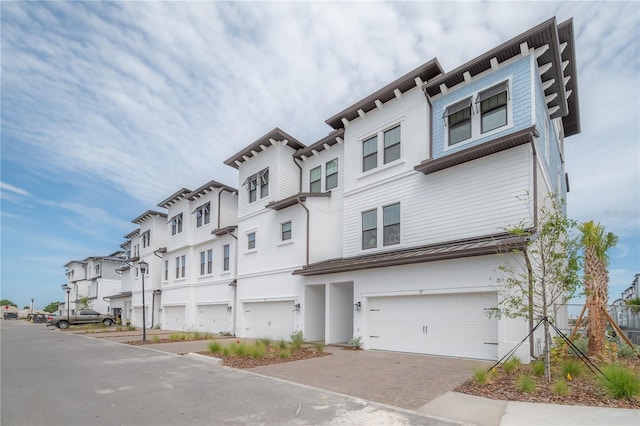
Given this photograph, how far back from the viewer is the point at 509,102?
12.9 m

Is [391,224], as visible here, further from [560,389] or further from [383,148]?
[560,389]

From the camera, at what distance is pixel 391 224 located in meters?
15.9

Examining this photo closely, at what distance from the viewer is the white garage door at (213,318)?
83.0 ft

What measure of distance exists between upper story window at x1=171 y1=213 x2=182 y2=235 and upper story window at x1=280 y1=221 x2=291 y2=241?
45.2 ft

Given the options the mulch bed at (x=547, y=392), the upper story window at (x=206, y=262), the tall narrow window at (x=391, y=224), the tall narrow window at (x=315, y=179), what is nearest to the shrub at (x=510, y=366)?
the mulch bed at (x=547, y=392)

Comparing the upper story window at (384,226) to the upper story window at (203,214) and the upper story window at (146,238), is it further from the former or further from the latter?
the upper story window at (146,238)

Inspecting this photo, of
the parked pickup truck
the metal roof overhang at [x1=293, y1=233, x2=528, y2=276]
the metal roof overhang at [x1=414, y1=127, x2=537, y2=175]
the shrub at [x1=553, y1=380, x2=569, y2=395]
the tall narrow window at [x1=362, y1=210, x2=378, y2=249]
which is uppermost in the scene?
the metal roof overhang at [x1=414, y1=127, x2=537, y2=175]

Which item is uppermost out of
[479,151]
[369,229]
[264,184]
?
[264,184]

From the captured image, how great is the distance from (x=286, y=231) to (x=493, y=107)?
1115 cm

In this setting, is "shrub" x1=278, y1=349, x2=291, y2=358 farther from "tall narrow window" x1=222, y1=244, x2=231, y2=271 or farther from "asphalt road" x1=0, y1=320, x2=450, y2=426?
"tall narrow window" x1=222, y1=244, x2=231, y2=271

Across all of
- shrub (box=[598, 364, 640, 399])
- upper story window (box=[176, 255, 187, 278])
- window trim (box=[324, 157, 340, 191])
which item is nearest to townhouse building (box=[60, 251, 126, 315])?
upper story window (box=[176, 255, 187, 278])

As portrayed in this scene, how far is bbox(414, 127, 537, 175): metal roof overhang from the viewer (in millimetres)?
11953

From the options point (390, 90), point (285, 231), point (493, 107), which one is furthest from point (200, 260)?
point (493, 107)

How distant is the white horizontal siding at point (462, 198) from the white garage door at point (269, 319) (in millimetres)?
5665
